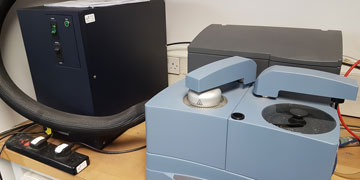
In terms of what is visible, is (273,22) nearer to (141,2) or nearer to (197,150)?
(141,2)

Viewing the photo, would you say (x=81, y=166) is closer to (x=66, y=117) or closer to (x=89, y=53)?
(x=66, y=117)

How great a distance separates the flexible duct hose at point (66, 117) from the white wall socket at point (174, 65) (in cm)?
40

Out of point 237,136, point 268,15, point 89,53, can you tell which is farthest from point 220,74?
point 268,15

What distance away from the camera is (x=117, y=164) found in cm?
74

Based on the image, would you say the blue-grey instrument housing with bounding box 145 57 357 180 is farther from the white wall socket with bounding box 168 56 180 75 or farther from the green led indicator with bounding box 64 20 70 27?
the white wall socket with bounding box 168 56 180 75

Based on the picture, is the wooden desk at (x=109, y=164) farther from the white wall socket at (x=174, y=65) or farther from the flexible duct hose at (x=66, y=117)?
the white wall socket at (x=174, y=65)

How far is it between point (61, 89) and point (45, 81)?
7 cm

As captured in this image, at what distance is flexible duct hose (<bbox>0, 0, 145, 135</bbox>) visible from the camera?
0.72m

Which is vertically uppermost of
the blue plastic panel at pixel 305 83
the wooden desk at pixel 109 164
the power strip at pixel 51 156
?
the blue plastic panel at pixel 305 83

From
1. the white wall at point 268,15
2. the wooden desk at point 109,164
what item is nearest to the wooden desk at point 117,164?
the wooden desk at point 109,164

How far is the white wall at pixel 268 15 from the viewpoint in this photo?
878 mm

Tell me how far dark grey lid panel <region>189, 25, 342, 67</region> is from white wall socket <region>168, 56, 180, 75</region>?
318mm

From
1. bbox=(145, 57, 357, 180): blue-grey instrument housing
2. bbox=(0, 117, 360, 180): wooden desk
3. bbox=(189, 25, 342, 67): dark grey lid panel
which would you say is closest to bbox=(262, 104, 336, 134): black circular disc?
bbox=(145, 57, 357, 180): blue-grey instrument housing

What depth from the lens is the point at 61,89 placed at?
0.80 metres
